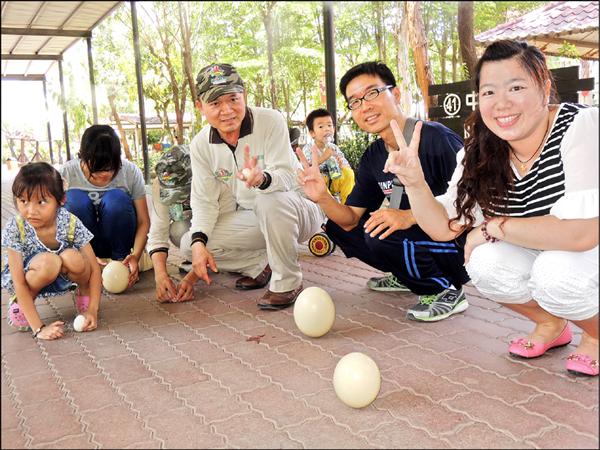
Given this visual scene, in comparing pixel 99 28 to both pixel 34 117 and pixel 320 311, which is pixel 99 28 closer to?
pixel 34 117

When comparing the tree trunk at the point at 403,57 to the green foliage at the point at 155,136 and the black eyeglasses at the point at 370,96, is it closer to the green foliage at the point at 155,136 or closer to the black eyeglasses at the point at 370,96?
the black eyeglasses at the point at 370,96

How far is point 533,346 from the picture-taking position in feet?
7.36

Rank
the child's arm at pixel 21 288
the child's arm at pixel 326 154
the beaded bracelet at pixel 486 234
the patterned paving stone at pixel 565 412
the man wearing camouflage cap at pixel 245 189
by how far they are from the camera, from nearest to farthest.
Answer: the patterned paving stone at pixel 565 412 → the beaded bracelet at pixel 486 234 → the child's arm at pixel 21 288 → the man wearing camouflage cap at pixel 245 189 → the child's arm at pixel 326 154

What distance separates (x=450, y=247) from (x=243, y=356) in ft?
3.65

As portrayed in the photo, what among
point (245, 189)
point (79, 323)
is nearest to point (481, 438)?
point (79, 323)

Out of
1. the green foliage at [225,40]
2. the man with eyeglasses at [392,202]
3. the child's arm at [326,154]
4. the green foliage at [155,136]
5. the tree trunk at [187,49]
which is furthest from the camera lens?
the child's arm at [326,154]

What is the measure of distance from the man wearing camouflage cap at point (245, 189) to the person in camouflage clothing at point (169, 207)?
0.25 m

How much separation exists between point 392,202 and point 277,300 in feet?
2.90

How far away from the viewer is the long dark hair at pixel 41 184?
2023 millimetres

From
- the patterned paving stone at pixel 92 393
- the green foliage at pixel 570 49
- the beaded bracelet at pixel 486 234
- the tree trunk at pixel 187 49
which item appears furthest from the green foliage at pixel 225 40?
the patterned paving stone at pixel 92 393

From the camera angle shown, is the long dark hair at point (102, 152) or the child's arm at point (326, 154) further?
the child's arm at point (326, 154)

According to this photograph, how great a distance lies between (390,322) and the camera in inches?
111

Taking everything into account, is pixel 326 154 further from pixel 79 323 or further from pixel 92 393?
pixel 92 393

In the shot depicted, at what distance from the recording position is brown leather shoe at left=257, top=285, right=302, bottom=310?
10.2 feet
